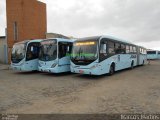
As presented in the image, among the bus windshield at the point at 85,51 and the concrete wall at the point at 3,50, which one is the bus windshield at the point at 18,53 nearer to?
the bus windshield at the point at 85,51

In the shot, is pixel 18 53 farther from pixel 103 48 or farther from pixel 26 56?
pixel 103 48

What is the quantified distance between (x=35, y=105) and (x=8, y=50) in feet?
67.6

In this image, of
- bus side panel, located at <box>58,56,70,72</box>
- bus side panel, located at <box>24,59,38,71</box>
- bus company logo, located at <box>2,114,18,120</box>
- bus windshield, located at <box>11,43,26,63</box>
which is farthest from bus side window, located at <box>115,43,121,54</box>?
bus company logo, located at <box>2,114,18,120</box>

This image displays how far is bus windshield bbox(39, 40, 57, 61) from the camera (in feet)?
45.2

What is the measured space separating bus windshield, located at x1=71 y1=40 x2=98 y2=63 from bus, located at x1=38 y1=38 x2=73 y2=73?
47.7 inches

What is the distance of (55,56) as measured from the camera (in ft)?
44.8

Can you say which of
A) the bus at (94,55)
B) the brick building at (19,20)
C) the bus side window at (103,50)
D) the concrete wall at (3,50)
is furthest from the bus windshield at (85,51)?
the concrete wall at (3,50)

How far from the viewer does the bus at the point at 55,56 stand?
13.6 meters

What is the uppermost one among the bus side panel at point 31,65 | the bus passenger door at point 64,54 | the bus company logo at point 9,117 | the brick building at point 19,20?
the brick building at point 19,20

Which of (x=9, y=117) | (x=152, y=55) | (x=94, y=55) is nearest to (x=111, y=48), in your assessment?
(x=94, y=55)

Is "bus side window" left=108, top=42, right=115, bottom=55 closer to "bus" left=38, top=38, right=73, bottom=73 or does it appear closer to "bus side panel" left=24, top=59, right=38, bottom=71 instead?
"bus" left=38, top=38, right=73, bottom=73

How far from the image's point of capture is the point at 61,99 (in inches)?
289

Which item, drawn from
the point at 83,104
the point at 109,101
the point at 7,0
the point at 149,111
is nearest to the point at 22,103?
the point at 83,104

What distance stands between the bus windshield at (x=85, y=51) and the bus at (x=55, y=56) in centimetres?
121
